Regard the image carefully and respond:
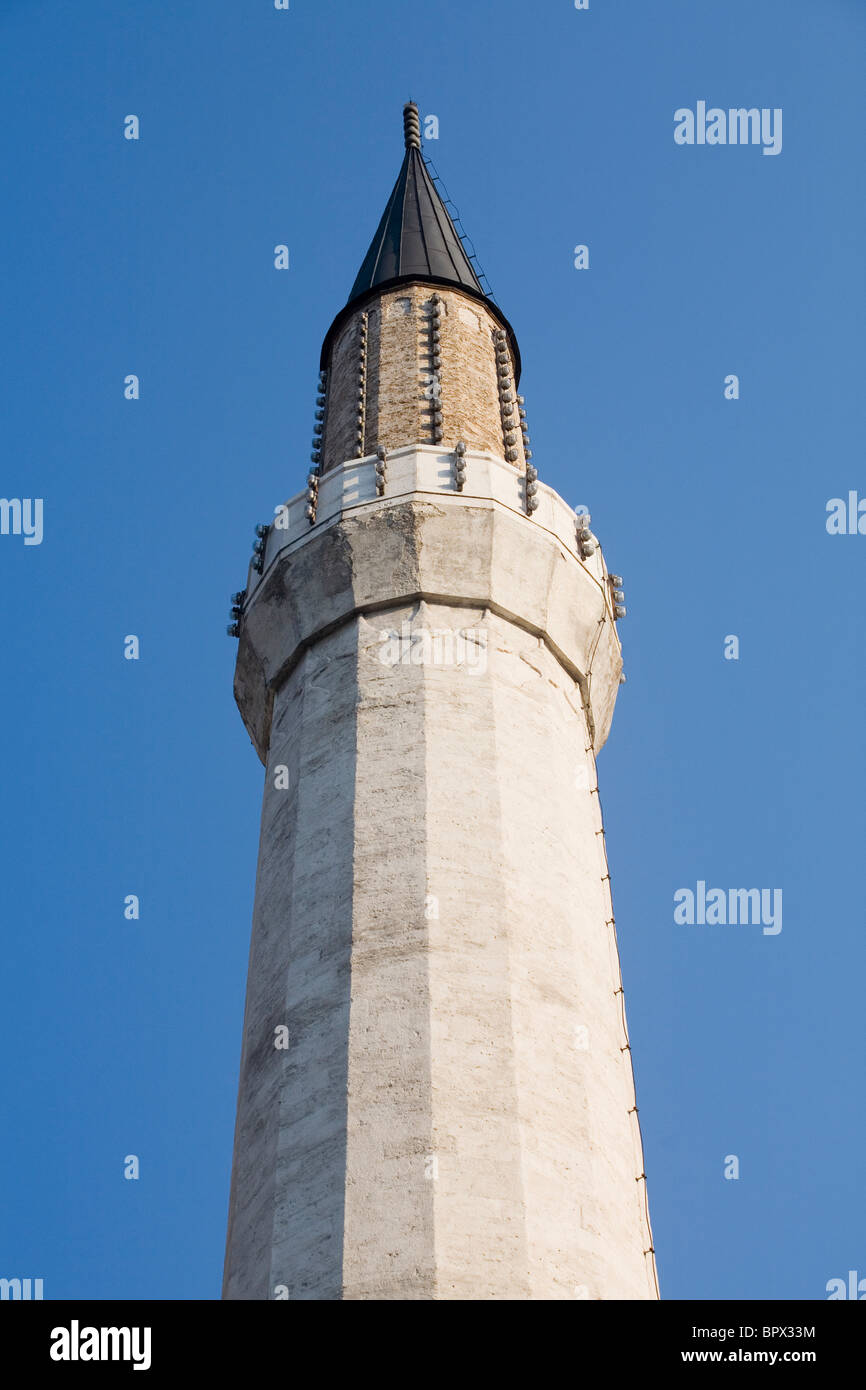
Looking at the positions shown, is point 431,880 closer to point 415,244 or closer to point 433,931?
point 433,931

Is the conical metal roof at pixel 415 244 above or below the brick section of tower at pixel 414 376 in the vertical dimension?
above

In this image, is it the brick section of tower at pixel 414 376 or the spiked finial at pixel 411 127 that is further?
the spiked finial at pixel 411 127

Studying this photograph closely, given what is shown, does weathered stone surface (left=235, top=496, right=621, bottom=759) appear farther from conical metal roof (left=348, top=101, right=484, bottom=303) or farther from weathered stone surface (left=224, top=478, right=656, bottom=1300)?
conical metal roof (left=348, top=101, right=484, bottom=303)

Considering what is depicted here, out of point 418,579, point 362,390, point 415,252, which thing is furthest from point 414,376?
point 418,579

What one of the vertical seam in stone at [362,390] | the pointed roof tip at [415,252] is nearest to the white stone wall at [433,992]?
the vertical seam in stone at [362,390]

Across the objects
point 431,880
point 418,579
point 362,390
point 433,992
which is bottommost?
point 433,992

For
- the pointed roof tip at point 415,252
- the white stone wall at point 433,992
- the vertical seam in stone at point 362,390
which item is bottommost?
the white stone wall at point 433,992

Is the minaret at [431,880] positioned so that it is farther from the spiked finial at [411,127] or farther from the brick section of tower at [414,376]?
the spiked finial at [411,127]
